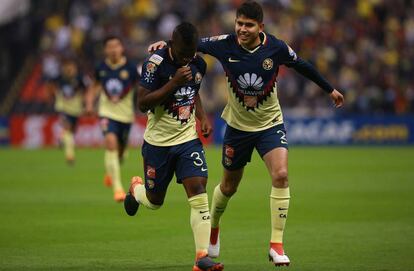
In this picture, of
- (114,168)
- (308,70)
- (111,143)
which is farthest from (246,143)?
(111,143)

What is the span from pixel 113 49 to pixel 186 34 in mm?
7446

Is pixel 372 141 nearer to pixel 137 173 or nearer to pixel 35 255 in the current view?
pixel 137 173

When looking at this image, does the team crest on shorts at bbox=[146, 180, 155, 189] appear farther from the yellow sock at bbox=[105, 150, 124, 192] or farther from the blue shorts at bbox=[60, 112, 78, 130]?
the blue shorts at bbox=[60, 112, 78, 130]

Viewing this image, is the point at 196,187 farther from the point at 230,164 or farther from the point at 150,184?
the point at 230,164

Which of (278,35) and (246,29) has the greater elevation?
(278,35)

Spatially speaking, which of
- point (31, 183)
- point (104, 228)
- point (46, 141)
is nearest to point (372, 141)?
point (46, 141)

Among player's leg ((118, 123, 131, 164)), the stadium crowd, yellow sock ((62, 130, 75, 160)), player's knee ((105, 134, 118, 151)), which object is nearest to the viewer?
player's knee ((105, 134, 118, 151))

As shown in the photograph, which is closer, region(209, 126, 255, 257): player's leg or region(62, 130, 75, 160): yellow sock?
region(209, 126, 255, 257): player's leg

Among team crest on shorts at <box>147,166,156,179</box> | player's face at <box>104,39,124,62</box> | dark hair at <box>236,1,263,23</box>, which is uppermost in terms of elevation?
player's face at <box>104,39,124,62</box>

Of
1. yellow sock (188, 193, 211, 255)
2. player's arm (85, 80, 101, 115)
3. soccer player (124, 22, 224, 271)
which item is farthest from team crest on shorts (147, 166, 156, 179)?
player's arm (85, 80, 101, 115)

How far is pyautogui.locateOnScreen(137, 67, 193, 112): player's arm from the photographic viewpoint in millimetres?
8672

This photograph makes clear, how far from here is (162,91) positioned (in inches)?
344

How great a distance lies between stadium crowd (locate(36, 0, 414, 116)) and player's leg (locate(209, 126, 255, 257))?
21.3 m

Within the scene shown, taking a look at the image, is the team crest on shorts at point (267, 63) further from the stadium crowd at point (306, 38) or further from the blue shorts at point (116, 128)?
the stadium crowd at point (306, 38)
